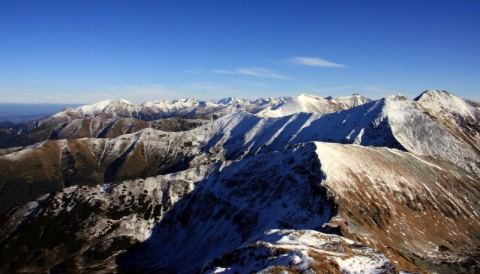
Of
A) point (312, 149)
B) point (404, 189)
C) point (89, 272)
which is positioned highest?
point (312, 149)

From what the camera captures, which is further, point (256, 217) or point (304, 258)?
point (256, 217)

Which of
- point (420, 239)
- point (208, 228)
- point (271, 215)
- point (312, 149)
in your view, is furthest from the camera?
point (312, 149)

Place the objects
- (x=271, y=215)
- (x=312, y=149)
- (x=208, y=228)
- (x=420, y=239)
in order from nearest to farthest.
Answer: (x=420, y=239)
(x=271, y=215)
(x=208, y=228)
(x=312, y=149)

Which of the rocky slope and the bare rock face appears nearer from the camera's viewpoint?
the bare rock face

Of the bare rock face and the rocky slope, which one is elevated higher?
the bare rock face

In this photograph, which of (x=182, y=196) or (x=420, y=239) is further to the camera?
(x=182, y=196)

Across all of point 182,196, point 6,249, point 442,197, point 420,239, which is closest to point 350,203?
point 420,239

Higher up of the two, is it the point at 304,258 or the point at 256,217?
the point at 304,258

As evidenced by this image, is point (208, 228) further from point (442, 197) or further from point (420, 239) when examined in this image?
point (442, 197)

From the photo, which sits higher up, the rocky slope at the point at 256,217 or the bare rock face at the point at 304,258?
the bare rock face at the point at 304,258

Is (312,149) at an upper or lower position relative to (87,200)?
upper

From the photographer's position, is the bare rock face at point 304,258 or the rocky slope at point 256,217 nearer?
the bare rock face at point 304,258
